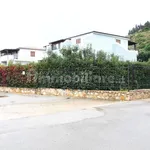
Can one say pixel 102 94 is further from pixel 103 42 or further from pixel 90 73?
pixel 103 42

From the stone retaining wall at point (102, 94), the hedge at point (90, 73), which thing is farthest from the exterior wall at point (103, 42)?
the stone retaining wall at point (102, 94)

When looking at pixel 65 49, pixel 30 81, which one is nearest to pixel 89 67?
pixel 65 49

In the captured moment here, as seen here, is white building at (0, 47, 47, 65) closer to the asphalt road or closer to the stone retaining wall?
the stone retaining wall

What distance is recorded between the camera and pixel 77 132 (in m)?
7.10

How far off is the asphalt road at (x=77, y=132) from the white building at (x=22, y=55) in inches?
1622

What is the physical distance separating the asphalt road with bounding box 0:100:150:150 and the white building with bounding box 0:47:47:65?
41211mm

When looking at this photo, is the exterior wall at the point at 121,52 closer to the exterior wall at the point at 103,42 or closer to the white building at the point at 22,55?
the exterior wall at the point at 103,42

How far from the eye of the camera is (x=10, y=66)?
79.5 feet

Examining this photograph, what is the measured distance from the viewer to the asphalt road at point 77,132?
5793 millimetres

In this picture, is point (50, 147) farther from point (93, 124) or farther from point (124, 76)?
point (124, 76)

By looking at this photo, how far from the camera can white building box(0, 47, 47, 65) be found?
5000 cm

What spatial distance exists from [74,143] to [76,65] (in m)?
11.9

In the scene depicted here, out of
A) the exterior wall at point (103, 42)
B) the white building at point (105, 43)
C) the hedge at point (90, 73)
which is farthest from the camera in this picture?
the exterior wall at point (103, 42)

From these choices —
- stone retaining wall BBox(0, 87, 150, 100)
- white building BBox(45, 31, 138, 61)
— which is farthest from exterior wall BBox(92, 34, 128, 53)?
stone retaining wall BBox(0, 87, 150, 100)
